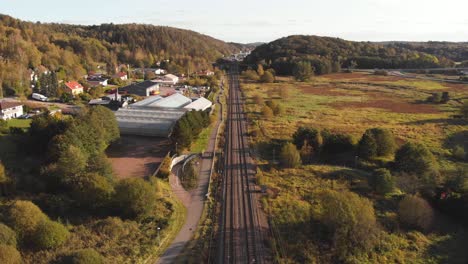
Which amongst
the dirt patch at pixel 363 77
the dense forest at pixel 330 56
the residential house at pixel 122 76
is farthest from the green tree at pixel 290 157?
the dense forest at pixel 330 56

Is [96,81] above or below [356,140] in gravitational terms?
above

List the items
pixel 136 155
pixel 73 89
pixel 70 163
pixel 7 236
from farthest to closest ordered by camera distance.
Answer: pixel 73 89 < pixel 136 155 < pixel 70 163 < pixel 7 236

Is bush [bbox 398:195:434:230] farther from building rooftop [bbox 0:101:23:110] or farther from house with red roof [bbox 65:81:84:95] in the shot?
house with red roof [bbox 65:81:84:95]

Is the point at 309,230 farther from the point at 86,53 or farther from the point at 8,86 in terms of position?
the point at 86,53

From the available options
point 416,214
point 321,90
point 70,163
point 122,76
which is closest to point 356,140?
point 416,214

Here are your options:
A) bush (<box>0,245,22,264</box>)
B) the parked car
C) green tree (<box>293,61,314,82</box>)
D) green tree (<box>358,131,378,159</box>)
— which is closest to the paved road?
bush (<box>0,245,22,264</box>)

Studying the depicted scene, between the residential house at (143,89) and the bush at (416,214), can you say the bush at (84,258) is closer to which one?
the bush at (416,214)

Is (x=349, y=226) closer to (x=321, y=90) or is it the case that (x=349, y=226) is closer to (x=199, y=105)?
(x=199, y=105)
